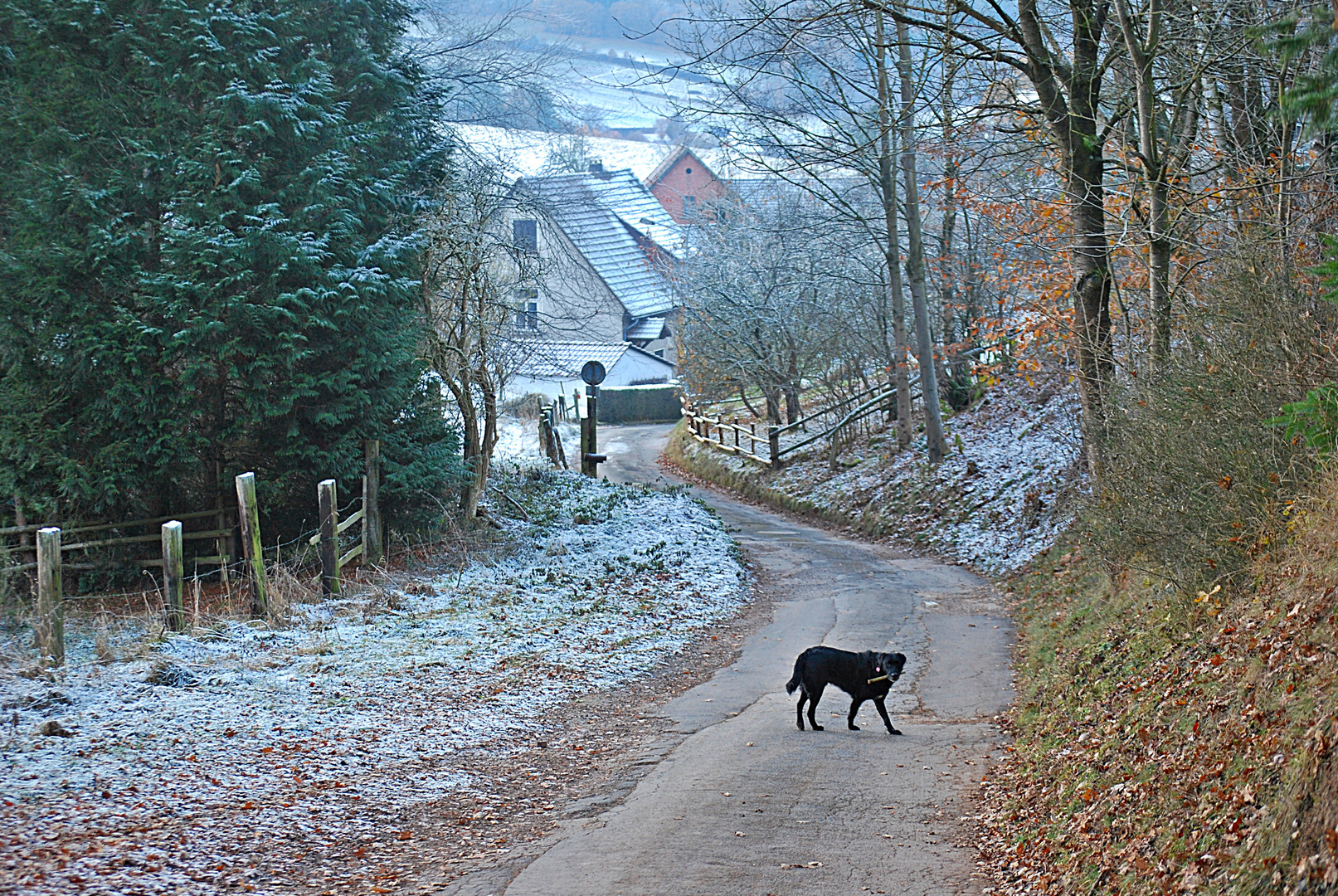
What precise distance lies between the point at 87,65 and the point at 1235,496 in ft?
47.8

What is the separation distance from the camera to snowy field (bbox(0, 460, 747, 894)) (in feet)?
19.9

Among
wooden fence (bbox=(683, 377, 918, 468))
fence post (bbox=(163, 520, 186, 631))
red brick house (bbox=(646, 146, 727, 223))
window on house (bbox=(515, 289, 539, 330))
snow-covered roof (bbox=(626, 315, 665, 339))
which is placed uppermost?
red brick house (bbox=(646, 146, 727, 223))

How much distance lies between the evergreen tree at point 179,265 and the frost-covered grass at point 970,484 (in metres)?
10.5

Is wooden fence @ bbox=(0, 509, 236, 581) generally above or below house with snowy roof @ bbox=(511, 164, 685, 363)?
below

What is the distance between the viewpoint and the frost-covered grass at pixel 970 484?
1733 cm

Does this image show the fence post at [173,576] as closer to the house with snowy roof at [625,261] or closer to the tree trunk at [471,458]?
the tree trunk at [471,458]

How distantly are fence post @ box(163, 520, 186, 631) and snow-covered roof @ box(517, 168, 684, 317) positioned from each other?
33915 mm

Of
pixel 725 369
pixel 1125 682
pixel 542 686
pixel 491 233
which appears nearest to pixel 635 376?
pixel 725 369

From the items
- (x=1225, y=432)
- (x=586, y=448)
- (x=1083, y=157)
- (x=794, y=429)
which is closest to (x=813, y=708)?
(x=1225, y=432)

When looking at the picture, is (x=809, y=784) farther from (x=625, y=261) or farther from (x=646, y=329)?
(x=625, y=261)

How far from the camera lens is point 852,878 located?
5613 mm

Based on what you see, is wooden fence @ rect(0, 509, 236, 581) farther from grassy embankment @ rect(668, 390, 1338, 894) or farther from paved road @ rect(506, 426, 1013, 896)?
grassy embankment @ rect(668, 390, 1338, 894)

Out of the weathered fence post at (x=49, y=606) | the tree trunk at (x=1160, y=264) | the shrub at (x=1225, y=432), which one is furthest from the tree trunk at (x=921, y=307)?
the weathered fence post at (x=49, y=606)

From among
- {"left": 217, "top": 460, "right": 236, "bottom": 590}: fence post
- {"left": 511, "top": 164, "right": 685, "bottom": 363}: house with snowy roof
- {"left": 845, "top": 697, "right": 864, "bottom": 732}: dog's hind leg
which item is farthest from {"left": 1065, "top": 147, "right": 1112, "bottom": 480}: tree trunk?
{"left": 511, "top": 164, "right": 685, "bottom": 363}: house with snowy roof
